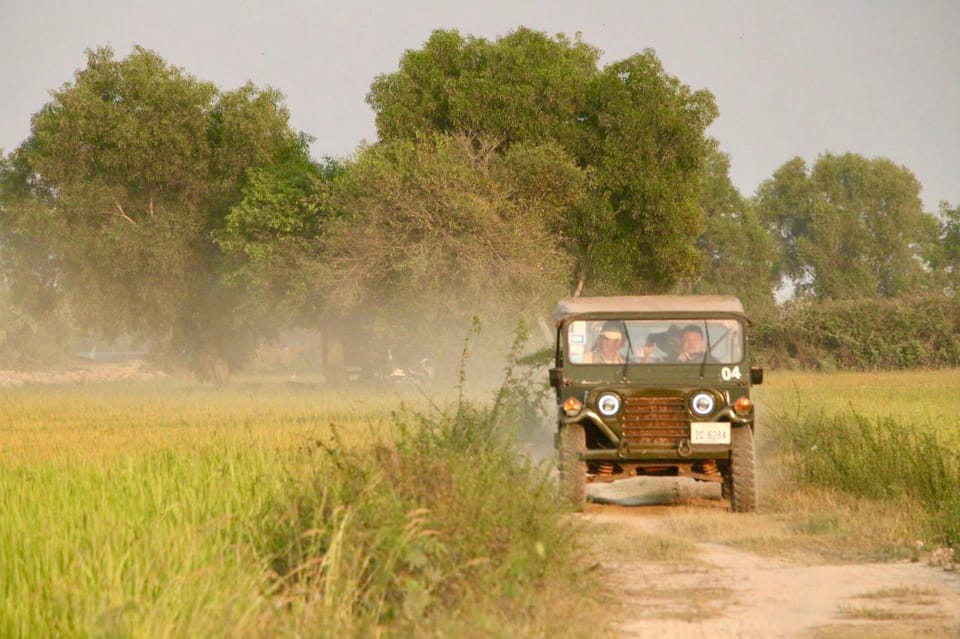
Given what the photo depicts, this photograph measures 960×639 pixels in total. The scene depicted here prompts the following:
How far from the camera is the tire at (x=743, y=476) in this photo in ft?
44.1

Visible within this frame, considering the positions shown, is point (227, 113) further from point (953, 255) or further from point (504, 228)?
point (953, 255)

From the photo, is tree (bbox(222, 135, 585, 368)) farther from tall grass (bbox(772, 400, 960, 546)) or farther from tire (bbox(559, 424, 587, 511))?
tire (bbox(559, 424, 587, 511))

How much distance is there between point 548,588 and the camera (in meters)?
7.94

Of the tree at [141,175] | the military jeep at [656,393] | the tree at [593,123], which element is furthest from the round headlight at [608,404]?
A: the tree at [141,175]

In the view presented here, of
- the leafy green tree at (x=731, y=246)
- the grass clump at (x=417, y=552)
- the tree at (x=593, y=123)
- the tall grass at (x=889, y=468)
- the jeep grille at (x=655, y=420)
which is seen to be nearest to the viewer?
the grass clump at (x=417, y=552)

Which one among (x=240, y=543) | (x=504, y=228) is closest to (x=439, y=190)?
(x=504, y=228)

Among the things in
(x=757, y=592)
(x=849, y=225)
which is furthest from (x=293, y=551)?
(x=849, y=225)

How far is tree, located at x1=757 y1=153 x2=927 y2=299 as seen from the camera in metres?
88.5

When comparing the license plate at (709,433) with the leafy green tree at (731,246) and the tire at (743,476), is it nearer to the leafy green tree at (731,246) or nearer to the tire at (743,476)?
the tire at (743,476)

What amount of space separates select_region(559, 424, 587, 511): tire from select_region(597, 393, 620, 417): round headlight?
281 millimetres

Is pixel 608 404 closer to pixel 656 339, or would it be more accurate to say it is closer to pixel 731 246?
pixel 656 339

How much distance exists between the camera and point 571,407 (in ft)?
44.7

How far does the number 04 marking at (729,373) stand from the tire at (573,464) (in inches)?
59.0

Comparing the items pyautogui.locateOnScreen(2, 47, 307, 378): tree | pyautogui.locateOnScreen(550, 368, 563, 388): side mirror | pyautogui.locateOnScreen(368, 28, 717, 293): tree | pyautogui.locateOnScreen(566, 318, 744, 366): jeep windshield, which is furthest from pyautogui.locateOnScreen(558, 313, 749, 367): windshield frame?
pyautogui.locateOnScreen(2, 47, 307, 378): tree
